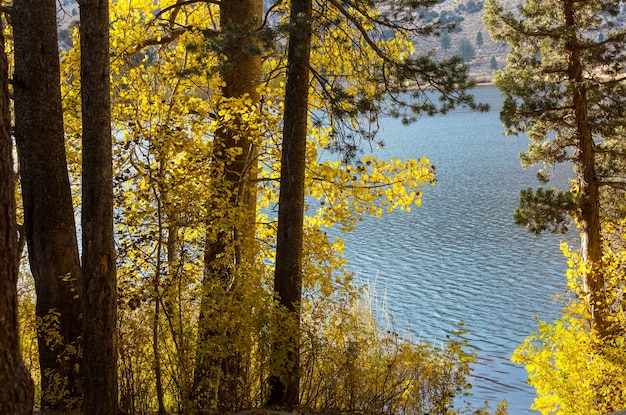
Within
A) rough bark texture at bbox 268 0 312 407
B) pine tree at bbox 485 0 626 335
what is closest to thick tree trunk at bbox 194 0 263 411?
rough bark texture at bbox 268 0 312 407

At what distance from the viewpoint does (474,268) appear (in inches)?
699

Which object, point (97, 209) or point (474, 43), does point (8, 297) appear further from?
point (474, 43)

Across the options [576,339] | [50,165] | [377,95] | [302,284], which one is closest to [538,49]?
[576,339]

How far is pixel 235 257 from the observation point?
606 centimetres

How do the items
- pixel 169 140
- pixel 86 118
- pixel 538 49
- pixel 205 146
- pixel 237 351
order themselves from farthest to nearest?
pixel 538 49
pixel 205 146
pixel 169 140
pixel 237 351
pixel 86 118

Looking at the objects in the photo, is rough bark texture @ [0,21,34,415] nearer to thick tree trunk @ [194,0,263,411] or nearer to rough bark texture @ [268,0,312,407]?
thick tree trunk @ [194,0,263,411]

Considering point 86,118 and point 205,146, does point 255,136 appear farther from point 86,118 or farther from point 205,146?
point 86,118

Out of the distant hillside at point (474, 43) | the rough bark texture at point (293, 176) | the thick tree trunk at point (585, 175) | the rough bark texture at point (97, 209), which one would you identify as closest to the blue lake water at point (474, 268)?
the thick tree trunk at point (585, 175)

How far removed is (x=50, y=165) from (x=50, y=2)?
1.24m

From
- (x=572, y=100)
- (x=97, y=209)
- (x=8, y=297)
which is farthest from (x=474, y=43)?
(x=8, y=297)

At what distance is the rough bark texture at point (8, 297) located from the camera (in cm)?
283

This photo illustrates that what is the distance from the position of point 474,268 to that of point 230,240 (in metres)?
12.6

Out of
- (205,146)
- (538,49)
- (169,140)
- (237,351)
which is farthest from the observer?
(538,49)

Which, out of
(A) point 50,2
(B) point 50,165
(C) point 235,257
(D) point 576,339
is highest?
(A) point 50,2
